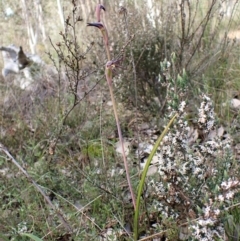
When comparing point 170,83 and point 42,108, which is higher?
point 170,83

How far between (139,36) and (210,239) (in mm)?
1841

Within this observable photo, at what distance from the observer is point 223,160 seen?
1.61 meters

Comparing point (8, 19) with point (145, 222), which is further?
point (8, 19)

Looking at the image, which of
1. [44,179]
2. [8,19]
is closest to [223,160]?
[44,179]

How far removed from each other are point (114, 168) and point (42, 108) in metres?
1.10

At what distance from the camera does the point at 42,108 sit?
10.2 feet

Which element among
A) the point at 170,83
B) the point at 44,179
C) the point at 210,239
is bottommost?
the point at 44,179

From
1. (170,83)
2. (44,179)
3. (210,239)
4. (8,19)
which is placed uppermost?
(170,83)

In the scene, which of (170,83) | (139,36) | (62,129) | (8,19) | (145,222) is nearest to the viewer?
(170,83)

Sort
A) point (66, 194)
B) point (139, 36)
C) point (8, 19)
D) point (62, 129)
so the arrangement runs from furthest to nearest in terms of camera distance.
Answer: point (8, 19) < point (139, 36) < point (62, 129) < point (66, 194)

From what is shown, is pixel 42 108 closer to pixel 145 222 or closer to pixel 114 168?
pixel 114 168

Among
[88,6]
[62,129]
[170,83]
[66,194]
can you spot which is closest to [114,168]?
[66,194]

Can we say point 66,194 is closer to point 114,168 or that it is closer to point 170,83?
point 114,168

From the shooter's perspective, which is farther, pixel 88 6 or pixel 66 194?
pixel 88 6
